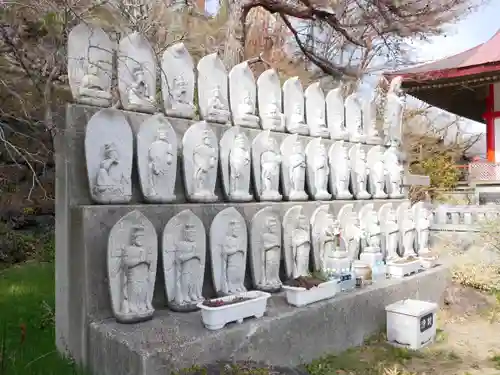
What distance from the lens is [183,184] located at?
437 cm

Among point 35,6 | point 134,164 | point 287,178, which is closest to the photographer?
point 35,6

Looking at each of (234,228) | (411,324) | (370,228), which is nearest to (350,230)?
(370,228)

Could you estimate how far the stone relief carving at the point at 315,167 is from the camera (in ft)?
18.2

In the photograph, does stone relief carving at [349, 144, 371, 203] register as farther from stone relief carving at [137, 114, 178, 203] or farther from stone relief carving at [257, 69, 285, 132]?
stone relief carving at [137, 114, 178, 203]

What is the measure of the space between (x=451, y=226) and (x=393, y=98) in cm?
242

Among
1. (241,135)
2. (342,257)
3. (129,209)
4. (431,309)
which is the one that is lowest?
(431,309)

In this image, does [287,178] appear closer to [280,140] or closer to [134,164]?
[280,140]

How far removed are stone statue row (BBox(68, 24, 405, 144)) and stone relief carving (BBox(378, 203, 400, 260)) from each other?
1.05 m

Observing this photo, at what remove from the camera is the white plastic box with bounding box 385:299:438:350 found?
452cm

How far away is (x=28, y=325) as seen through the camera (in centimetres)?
425

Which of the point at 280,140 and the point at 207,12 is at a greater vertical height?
the point at 207,12

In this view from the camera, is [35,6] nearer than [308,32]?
Yes

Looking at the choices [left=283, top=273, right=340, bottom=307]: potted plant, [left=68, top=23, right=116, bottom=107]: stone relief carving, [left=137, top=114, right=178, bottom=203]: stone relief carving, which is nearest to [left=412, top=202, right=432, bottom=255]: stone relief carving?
[left=283, top=273, right=340, bottom=307]: potted plant

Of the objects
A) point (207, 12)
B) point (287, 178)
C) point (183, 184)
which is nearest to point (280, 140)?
point (287, 178)
